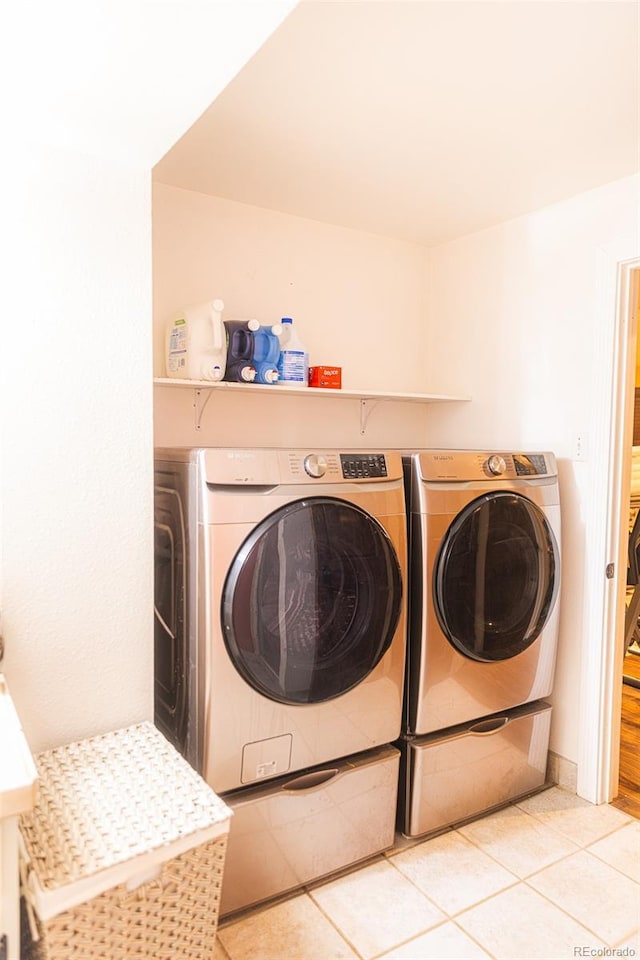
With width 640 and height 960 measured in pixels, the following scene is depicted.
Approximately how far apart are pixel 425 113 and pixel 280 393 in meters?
1.13

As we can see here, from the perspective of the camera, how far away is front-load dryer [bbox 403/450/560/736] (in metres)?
2.00

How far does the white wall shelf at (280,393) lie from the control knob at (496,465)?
21.6 inches

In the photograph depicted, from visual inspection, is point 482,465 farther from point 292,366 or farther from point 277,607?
point 277,607

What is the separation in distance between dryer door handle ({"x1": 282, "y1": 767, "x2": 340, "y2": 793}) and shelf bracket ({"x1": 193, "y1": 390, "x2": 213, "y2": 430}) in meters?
1.30

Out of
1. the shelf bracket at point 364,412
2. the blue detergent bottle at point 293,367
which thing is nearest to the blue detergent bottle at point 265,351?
the blue detergent bottle at point 293,367

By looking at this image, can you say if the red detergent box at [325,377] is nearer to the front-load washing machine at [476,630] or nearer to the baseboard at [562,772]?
the front-load washing machine at [476,630]

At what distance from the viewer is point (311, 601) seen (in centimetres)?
177

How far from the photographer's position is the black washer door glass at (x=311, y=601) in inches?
65.6

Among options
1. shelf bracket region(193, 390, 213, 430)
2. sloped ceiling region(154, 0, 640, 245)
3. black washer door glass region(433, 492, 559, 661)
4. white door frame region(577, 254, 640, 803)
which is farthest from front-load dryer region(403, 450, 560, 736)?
sloped ceiling region(154, 0, 640, 245)

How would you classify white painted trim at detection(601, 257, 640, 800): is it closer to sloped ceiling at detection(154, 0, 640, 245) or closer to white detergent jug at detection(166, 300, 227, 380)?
sloped ceiling at detection(154, 0, 640, 245)

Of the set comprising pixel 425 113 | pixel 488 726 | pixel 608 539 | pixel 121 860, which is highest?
pixel 425 113

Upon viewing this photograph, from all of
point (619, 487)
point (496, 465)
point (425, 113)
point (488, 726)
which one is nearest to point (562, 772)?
point (488, 726)

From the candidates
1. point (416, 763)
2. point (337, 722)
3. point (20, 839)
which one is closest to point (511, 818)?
point (416, 763)

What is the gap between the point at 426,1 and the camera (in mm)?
1299
